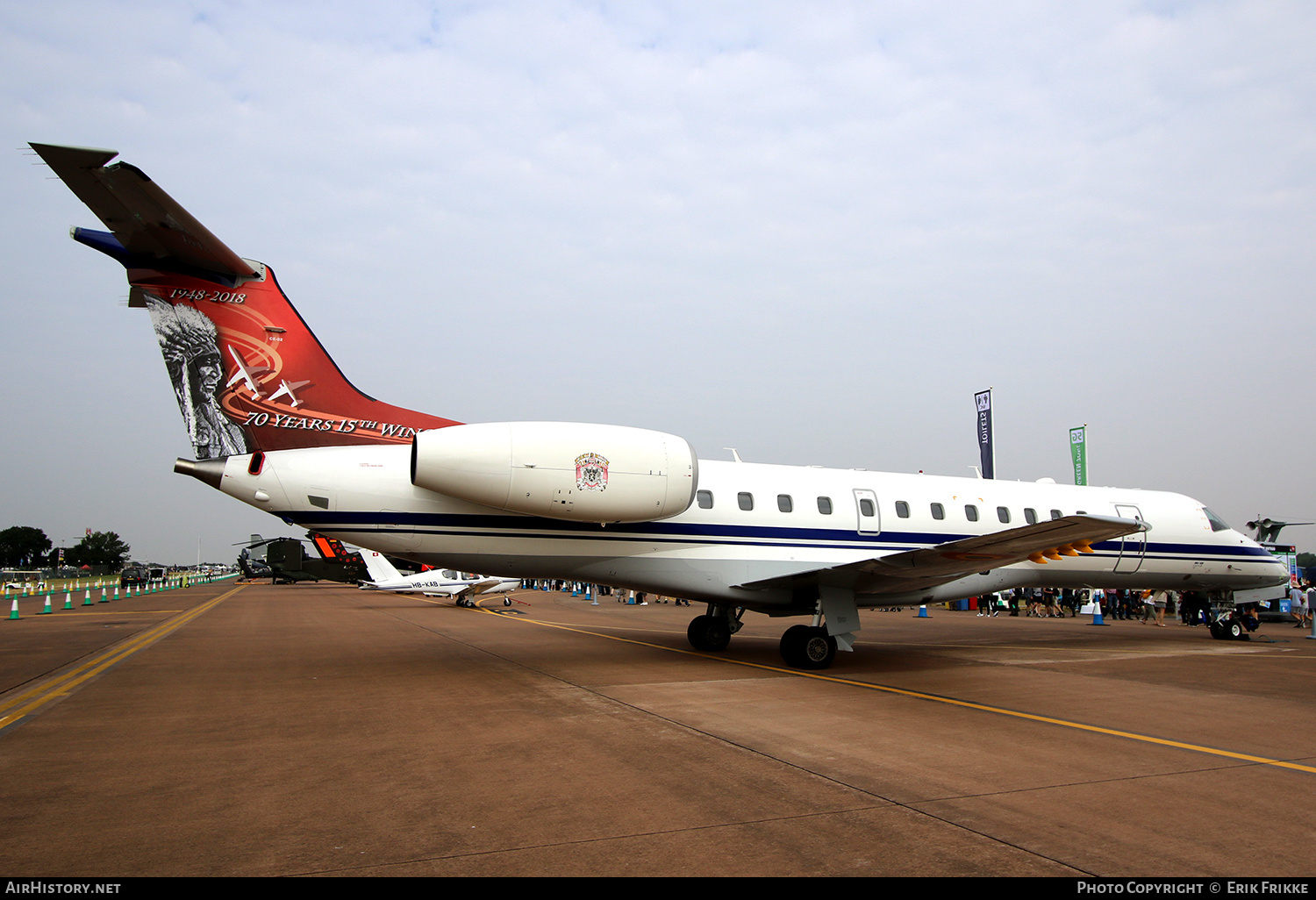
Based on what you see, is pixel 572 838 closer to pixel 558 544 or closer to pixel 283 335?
pixel 558 544

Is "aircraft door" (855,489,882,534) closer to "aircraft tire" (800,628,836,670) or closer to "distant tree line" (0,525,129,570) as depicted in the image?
"aircraft tire" (800,628,836,670)

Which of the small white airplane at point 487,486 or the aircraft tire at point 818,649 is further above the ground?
the small white airplane at point 487,486

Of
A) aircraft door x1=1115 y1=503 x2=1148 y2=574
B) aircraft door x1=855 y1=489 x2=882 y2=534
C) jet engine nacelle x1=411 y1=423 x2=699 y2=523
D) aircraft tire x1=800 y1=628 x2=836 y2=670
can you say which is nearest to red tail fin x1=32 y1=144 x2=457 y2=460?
jet engine nacelle x1=411 y1=423 x2=699 y2=523

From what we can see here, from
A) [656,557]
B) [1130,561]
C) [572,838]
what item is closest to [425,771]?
[572,838]

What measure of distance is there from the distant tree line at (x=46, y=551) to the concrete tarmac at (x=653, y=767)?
483 feet

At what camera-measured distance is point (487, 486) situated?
9.67 meters

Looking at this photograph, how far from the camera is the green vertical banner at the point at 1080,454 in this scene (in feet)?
103

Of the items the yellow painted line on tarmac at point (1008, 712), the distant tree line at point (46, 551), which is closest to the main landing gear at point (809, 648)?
the yellow painted line on tarmac at point (1008, 712)

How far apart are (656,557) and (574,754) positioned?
5.27 meters

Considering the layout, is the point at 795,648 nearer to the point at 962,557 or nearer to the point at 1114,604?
the point at 962,557

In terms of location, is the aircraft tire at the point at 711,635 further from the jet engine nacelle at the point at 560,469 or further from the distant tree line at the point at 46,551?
the distant tree line at the point at 46,551

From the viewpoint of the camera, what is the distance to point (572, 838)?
4137 millimetres

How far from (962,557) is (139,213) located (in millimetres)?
10743

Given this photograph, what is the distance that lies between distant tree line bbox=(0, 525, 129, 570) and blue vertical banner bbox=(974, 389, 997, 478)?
143 meters
